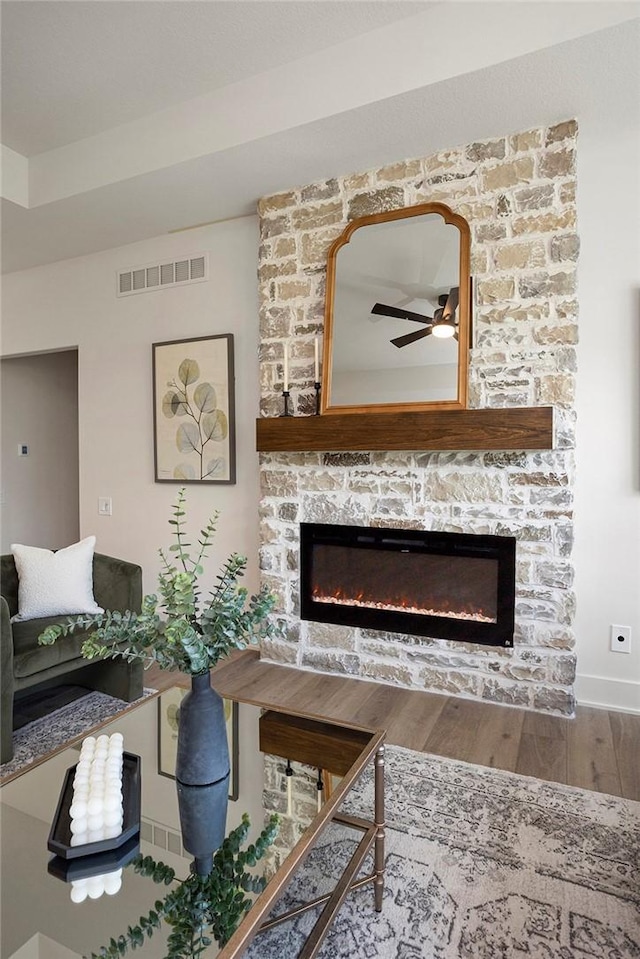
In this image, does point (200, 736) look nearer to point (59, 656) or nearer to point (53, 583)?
point (59, 656)

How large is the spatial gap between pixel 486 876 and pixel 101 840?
3.67 feet

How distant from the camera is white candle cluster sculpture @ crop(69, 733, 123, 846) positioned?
49.0 inches

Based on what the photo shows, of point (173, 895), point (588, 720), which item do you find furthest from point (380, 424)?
point (173, 895)

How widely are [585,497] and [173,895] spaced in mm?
2435

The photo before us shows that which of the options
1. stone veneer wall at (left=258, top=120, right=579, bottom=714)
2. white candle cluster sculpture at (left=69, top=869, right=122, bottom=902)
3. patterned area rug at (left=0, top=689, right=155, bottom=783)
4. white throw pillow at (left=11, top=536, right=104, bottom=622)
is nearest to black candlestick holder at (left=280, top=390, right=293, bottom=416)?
stone veneer wall at (left=258, top=120, right=579, bottom=714)

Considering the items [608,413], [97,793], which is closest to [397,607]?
[608,413]

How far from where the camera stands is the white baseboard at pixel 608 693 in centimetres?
269

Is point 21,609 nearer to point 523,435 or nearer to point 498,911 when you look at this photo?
point 498,911

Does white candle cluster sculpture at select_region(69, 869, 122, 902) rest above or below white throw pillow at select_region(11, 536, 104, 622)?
below

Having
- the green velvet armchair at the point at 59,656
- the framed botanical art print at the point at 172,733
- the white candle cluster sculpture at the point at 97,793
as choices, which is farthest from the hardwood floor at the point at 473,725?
the white candle cluster sculpture at the point at 97,793

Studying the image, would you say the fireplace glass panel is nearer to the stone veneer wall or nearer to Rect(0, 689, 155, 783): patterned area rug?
the stone veneer wall

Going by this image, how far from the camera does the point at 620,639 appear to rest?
2.71 m

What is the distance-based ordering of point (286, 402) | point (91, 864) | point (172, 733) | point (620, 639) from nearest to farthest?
point (91, 864) < point (172, 733) < point (620, 639) < point (286, 402)

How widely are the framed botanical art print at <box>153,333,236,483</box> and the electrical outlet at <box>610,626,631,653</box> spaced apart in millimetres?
2351
